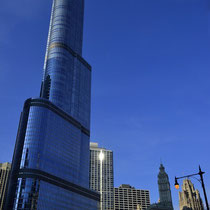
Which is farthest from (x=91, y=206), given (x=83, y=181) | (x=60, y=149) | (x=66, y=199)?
(x=60, y=149)

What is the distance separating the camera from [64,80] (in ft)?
653

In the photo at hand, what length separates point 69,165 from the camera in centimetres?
17150

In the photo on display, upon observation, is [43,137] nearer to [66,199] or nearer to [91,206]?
[66,199]

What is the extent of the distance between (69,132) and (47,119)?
2641cm

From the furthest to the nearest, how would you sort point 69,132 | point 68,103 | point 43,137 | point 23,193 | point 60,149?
point 68,103
point 69,132
point 60,149
point 43,137
point 23,193

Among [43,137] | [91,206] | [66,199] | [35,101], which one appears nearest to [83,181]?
[91,206]

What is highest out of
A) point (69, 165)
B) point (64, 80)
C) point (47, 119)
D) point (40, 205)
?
point (64, 80)

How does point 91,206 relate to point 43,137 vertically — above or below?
below

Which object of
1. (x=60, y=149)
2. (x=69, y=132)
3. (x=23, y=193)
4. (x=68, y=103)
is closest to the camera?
(x=23, y=193)

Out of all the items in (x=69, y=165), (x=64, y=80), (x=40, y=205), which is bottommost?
(x=40, y=205)

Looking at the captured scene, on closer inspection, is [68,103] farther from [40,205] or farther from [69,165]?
[40,205]

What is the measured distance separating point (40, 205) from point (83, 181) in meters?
56.6

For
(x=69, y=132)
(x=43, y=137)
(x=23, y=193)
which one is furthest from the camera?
(x=69, y=132)

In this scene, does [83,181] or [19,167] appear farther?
[83,181]
